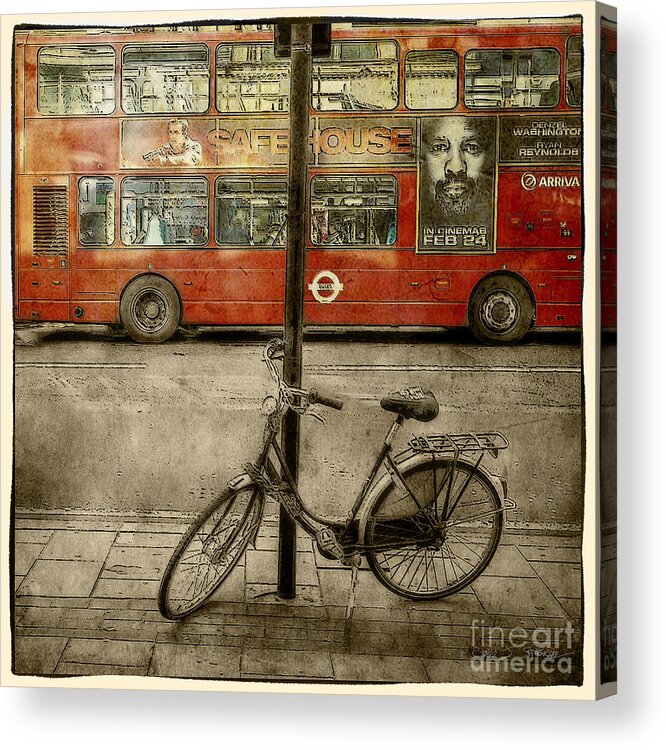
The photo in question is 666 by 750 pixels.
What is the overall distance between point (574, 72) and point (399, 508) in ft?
4.70

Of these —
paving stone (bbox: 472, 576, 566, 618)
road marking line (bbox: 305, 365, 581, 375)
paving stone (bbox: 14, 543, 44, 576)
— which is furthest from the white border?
paving stone (bbox: 14, 543, 44, 576)

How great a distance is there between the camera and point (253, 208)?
3.11 meters

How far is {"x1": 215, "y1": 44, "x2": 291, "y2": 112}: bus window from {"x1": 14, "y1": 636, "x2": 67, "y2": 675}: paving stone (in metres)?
1.78

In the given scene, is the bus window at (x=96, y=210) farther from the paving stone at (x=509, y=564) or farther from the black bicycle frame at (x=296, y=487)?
the paving stone at (x=509, y=564)

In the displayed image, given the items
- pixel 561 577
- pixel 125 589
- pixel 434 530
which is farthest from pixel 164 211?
pixel 561 577

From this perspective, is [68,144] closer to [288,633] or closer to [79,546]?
[79,546]

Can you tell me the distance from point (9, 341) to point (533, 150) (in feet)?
5.77

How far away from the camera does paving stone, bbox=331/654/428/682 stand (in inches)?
120

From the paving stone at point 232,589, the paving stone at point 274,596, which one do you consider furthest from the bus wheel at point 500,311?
the paving stone at point 232,589

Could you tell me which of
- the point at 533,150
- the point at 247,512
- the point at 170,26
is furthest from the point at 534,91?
the point at 247,512

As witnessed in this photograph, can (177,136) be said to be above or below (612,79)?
below

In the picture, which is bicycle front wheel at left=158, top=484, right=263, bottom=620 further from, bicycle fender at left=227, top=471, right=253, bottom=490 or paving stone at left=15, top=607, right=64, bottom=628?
paving stone at left=15, top=607, right=64, bottom=628

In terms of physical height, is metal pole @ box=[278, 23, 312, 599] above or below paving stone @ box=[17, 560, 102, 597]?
above

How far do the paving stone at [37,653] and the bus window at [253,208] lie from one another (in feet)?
4.55
